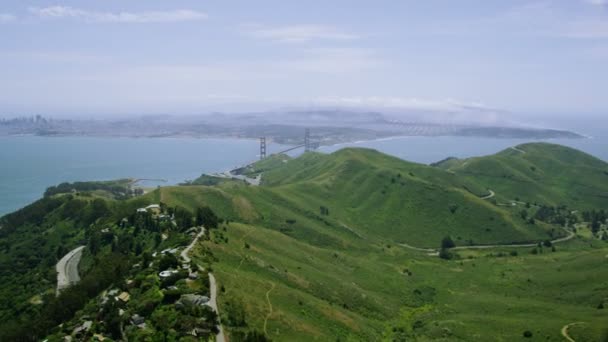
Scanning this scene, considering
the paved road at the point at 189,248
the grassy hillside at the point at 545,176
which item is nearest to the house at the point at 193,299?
the paved road at the point at 189,248

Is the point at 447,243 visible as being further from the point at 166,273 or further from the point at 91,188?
the point at 91,188

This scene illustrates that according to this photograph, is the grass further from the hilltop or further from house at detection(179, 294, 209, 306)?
house at detection(179, 294, 209, 306)

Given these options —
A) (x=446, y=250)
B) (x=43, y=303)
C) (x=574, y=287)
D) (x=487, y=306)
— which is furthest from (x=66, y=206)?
(x=574, y=287)

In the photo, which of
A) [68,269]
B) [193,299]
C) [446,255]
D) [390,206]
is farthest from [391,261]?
[193,299]

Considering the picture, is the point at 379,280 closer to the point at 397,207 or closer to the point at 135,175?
the point at 397,207

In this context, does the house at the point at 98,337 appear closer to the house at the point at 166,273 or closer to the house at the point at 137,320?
the house at the point at 137,320

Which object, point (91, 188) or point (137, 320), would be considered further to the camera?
point (91, 188)
